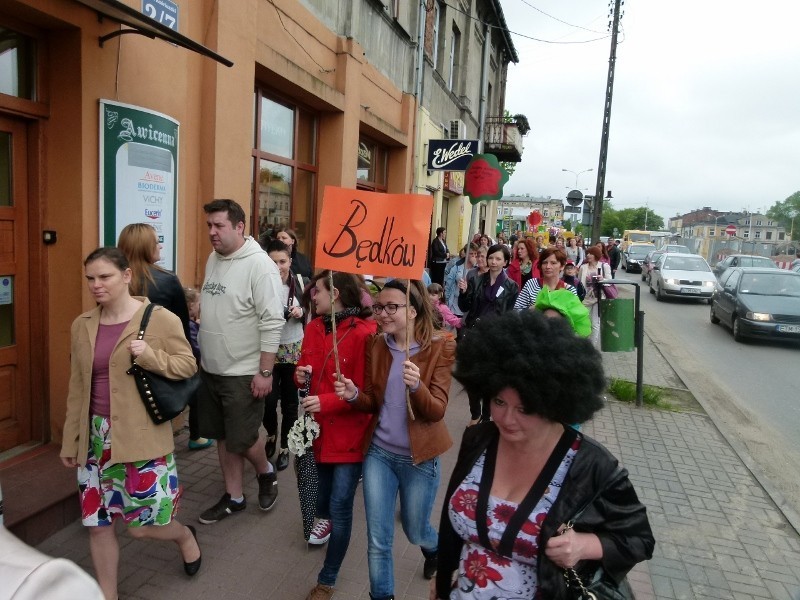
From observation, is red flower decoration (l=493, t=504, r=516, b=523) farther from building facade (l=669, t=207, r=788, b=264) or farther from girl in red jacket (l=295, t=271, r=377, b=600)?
building facade (l=669, t=207, r=788, b=264)

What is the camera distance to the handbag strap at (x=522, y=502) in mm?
1751

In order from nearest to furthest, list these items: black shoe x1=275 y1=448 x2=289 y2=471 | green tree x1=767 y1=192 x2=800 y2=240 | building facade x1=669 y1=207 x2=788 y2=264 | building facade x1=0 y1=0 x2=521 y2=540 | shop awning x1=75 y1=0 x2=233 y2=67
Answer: shop awning x1=75 y1=0 x2=233 y2=67
building facade x1=0 y1=0 x2=521 y2=540
black shoe x1=275 y1=448 x2=289 y2=471
green tree x1=767 y1=192 x2=800 y2=240
building facade x1=669 y1=207 x2=788 y2=264

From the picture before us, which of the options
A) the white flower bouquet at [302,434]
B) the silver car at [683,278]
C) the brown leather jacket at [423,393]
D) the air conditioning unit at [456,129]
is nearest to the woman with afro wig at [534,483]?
the brown leather jacket at [423,393]

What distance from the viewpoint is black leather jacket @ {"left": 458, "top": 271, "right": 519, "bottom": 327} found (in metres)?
5.77

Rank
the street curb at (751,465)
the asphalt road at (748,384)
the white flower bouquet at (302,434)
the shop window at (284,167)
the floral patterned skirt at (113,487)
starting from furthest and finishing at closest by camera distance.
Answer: the shop window at (284,167) → the asphalt road at (748,384) → the street curb at (751,465) → the white flower bouquet at (302,434) → the floral patterned skirt at (113,487)

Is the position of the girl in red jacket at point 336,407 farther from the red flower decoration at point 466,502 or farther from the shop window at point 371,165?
the shop window at point 371,165

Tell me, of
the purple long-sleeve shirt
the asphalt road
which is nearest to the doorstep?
the purple long-sleeve shirt

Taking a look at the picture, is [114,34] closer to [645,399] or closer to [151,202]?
[151,202]

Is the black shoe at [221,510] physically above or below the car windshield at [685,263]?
below

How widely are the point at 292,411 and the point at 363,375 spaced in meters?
2.06

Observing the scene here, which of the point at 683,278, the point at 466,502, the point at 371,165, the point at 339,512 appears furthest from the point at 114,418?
the point at 683,278

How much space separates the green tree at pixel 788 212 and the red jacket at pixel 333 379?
13392 cm

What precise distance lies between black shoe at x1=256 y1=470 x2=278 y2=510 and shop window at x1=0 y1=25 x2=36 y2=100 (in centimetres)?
323

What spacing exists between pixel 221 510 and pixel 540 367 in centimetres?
300
